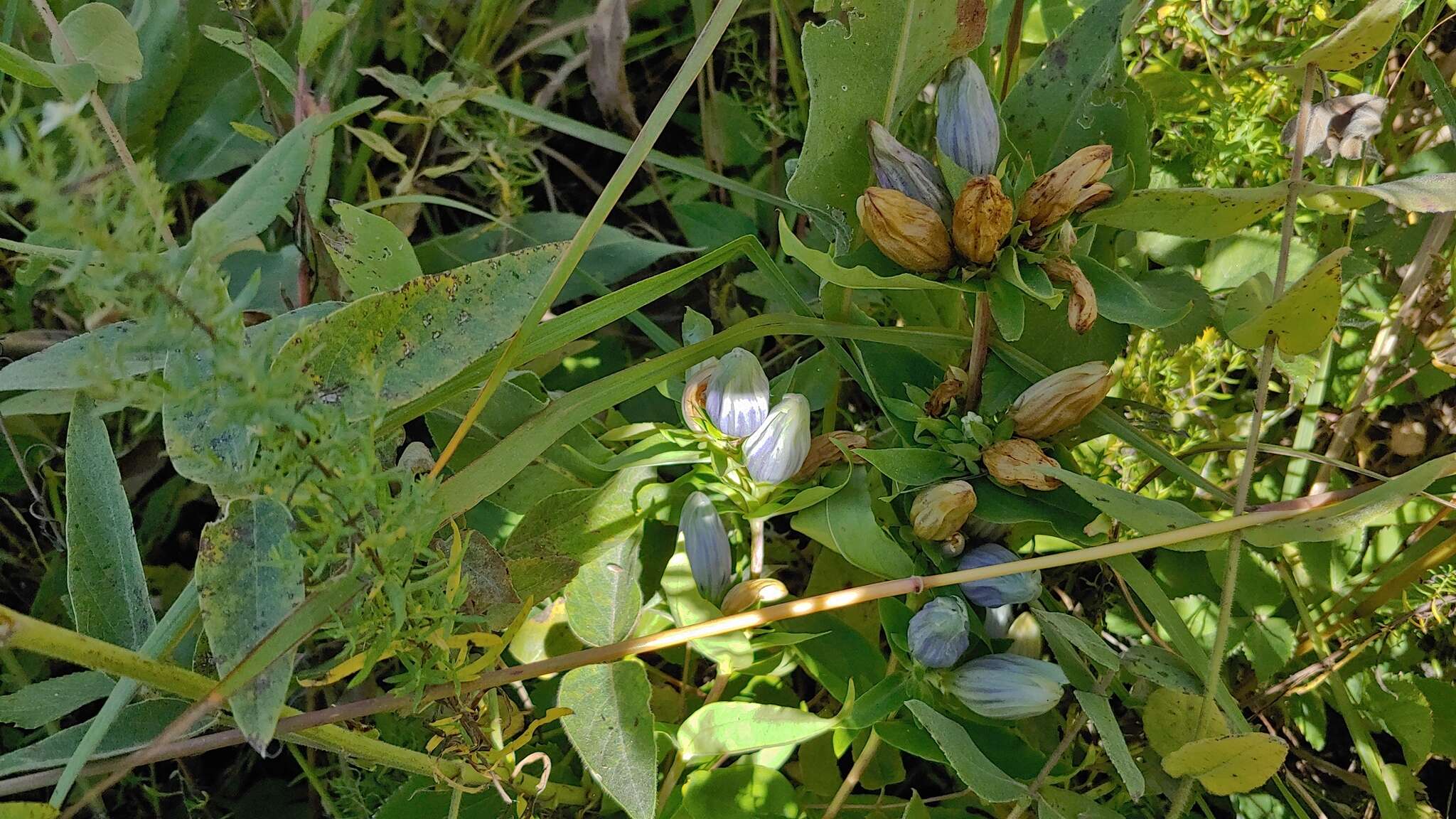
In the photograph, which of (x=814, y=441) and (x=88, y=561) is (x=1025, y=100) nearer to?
(x=814, y=441)

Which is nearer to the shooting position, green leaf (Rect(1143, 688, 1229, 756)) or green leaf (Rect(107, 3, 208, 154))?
green leaf (Rect(1143, 688, 1229, 756))

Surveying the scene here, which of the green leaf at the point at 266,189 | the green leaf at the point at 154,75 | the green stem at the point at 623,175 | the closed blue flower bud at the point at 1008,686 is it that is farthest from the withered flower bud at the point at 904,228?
the green leaf at the point at 154,75

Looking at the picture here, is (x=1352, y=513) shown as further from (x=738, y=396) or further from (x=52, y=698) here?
(x=52, y=698)

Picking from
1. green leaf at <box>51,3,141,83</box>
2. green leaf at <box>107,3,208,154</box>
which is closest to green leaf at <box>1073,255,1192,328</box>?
green leaf at <box>51,3,141,83</box>

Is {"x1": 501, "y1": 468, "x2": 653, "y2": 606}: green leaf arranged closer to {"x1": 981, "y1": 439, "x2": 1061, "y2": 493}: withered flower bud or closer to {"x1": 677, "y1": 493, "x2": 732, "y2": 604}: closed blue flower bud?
{"x1": 677, "y1": 493, "x2": 732, "y2": 604}: closed blue flower bud

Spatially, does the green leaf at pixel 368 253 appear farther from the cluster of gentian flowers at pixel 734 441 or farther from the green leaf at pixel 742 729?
the green leaf at pixel 742 729

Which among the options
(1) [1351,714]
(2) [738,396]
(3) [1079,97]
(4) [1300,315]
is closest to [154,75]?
(2) [738,396]
